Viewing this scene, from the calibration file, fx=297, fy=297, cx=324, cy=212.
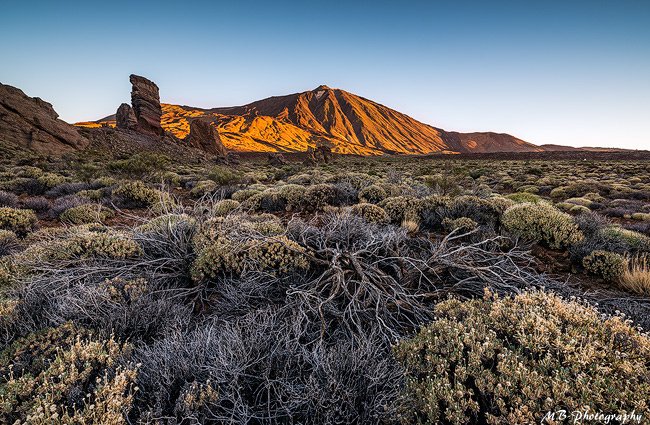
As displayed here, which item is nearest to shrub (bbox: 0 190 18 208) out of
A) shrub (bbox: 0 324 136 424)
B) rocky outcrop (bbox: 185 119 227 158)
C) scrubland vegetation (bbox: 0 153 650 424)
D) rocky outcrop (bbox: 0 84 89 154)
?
scrubland vegetation (bbox: 0 153 650 424)

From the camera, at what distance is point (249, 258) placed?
3.46m

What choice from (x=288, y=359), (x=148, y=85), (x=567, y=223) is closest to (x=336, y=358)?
(x=288, y=359)

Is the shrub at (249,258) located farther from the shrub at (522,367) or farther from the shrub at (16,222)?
the shrub at (16,222)

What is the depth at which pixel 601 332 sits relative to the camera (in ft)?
6.47

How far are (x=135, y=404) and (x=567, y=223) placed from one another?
21.2ft

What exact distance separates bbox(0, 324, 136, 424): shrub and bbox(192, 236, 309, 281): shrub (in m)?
1.27

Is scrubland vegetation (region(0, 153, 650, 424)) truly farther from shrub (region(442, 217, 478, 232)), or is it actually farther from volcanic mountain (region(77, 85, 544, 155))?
volcanic mountain (region(77, 85, 544, 155))

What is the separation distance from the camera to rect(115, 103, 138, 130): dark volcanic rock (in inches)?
1768

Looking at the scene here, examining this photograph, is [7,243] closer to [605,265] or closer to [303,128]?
[605,265]

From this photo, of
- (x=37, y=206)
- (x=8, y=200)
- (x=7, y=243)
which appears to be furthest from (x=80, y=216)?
(x=8, y=200)

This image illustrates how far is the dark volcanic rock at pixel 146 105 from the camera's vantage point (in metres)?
46.1

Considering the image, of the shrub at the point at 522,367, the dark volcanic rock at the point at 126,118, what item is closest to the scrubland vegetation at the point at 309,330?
the shrub at the point at 522,367

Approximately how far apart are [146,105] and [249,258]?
56.4m

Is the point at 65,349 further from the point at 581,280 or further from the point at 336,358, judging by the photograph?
the point at 581,280
